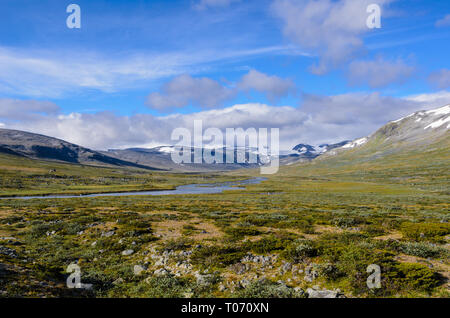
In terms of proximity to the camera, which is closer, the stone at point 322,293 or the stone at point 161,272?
the stone at point 322,293

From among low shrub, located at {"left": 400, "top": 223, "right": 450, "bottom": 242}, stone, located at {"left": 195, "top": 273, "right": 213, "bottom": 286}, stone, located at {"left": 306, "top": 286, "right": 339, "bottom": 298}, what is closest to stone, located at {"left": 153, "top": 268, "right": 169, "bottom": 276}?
stone, located at {"left": 195, "top": 273, "right": 213, "bottom": 286}

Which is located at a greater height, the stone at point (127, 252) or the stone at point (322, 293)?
the stone at point (322, 293)

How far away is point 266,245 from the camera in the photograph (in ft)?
59.5

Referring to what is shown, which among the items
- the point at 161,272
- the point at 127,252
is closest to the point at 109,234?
the point at 127,252

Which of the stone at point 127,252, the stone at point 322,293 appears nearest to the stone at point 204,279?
the stone at point 322,293

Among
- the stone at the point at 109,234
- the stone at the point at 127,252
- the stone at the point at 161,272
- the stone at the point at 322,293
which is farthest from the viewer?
the stone at the point at 109,234

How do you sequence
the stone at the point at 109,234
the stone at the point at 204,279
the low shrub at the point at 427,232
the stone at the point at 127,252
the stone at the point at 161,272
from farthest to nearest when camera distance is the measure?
the stone at the point at 109,234 → the low shrub at the point at 427,232 → the stone at the point at 127,252 → the stone at the point at 161,272 → the stone at the point at 204,279

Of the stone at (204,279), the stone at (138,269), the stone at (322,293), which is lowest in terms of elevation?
the stone at (138,269)

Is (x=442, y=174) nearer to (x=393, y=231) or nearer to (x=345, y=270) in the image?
(x=393, y=231)

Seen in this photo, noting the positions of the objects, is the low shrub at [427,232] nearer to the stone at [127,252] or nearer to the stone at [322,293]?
the stone at [322,293]

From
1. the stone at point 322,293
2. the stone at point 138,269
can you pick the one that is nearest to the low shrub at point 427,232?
the stone at point 322,293

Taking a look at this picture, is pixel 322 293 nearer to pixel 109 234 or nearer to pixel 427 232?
pixel 427 232

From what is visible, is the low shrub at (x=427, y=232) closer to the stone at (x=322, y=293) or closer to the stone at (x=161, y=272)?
the stone at (x=322, y=293)
